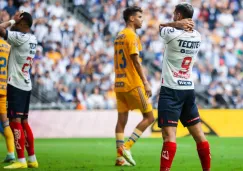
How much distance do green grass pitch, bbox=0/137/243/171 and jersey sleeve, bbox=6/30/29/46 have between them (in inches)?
82.5

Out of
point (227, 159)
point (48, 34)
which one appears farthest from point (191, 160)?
point (48, 34)

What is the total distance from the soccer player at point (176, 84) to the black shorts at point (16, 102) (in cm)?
299

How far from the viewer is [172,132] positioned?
907cm

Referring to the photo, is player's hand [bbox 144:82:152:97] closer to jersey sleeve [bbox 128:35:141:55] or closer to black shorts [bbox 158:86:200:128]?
jersey sleeve [bbox 128:35:141:55]

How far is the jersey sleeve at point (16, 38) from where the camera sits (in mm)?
11023

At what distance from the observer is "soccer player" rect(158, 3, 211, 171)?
9.04 m

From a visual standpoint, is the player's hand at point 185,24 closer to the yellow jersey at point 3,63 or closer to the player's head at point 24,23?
the player's head at point 24,23

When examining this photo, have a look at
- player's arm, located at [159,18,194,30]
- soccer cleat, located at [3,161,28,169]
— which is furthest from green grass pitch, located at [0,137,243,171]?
player's arm, located at [159,18,194,30]

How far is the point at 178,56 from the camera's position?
9.15 m

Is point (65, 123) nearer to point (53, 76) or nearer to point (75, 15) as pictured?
point (53, 76)

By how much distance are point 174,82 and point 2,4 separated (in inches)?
656

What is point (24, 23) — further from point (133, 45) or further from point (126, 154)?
point (126, 154)

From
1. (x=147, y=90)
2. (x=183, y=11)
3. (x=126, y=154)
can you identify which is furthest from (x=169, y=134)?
(x=126, y=154)

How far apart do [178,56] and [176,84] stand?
38 centimetres
